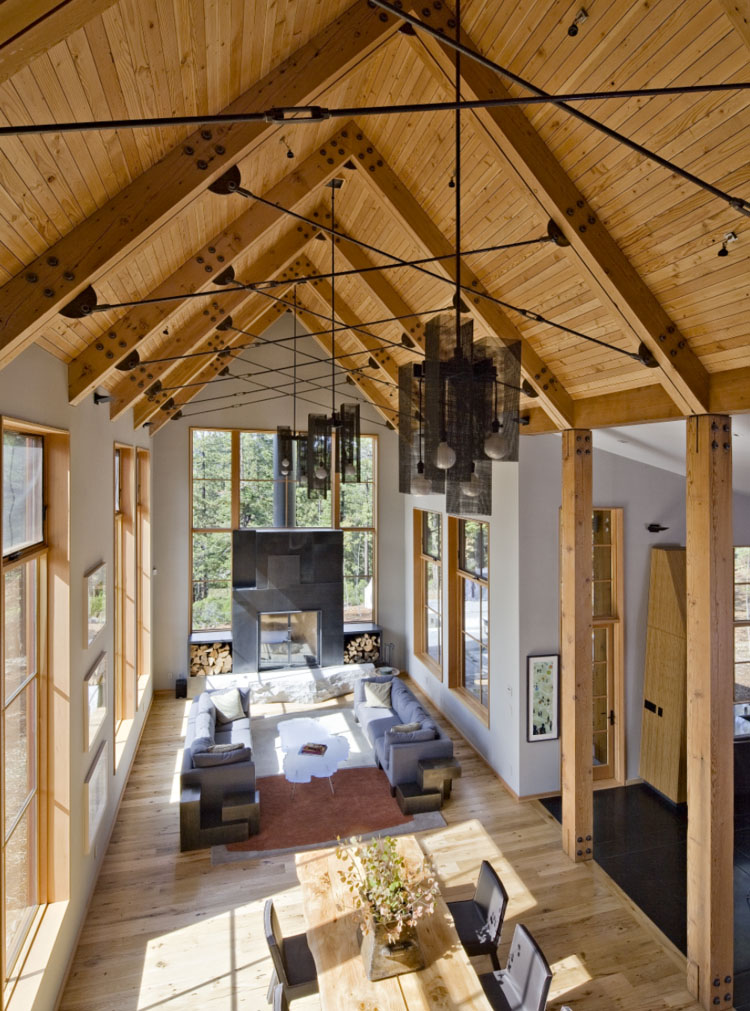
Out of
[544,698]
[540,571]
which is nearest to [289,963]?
[544,698]

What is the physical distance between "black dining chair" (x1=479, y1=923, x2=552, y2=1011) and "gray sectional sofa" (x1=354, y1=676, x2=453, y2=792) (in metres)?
2.71

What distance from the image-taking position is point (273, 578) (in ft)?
32.0

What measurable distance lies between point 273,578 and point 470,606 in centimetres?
335

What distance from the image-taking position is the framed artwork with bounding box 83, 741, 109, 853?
4.68m

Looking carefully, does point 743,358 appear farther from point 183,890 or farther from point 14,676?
point 183,890

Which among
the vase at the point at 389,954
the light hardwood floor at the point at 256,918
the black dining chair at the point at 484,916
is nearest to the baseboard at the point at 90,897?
the light hardwood floor at the point at 256,918

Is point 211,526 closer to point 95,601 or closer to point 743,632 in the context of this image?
Result: point 95,601

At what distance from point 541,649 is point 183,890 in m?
4.23

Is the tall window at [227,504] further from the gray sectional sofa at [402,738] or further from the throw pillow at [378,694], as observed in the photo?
the gray sectional sofa at [402,738]

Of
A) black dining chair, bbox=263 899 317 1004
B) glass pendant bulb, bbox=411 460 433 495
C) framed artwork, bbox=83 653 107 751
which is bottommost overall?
black dining chair, bbox=263 899 317 1004

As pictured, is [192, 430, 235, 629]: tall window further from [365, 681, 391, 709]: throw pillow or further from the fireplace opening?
[365, 681, 391, 709]: throw pillow

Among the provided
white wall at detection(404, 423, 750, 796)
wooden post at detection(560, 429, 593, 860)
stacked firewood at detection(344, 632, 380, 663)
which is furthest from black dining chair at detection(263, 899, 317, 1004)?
stacked firewood at detection(344, 632, 380, 663)

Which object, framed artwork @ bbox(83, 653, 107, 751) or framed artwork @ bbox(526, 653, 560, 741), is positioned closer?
framed artwork @ bbox(83, 653, 107, 751)

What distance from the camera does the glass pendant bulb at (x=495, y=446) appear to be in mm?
2902
